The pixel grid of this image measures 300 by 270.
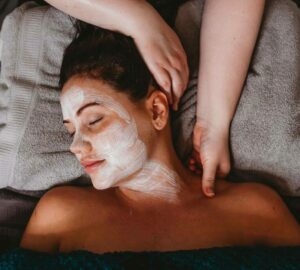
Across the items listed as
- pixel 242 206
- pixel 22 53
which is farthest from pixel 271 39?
pixel 22 53

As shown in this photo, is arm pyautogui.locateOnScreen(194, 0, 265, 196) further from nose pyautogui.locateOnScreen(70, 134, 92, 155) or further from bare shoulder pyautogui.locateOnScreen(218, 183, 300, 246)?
nose pyautogui.locateOnScreen(70, 134, 92, 155)

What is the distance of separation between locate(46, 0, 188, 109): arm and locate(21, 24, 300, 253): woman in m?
0.03

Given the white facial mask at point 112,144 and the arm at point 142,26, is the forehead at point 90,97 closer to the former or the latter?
the white facial mask at point 112,144

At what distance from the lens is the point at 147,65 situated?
1.24 meters

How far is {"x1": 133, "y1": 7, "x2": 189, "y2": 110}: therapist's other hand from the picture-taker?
4.04 feet

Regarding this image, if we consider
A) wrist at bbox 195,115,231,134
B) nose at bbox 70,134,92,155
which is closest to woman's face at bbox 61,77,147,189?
nose at bbox 70,134,92,155

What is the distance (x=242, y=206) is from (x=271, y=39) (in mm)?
462

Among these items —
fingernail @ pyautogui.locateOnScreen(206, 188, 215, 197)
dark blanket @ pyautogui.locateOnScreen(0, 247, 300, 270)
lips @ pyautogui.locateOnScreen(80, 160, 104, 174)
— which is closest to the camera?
dark blanket @ pyautogui.locateOnScreen(0, 247, 300, 270)

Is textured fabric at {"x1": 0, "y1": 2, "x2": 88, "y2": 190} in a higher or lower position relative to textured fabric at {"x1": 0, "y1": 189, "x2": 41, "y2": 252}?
higher

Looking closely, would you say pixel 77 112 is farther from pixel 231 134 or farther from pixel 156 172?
pixel 231 134

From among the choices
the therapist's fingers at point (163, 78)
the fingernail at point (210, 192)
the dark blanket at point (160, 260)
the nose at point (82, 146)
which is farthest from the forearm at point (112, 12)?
the dark blanket at point (160, 260)

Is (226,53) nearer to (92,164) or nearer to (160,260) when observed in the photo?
(92,164)

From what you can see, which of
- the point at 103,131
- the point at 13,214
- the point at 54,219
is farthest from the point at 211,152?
the point at 13,214

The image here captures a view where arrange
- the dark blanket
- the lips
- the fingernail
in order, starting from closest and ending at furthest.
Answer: the dark blanket < the lips < the fingernail
